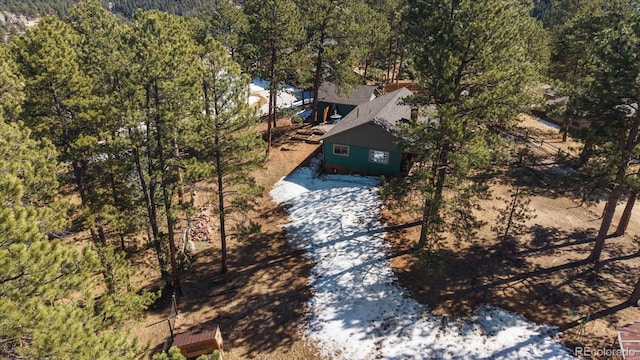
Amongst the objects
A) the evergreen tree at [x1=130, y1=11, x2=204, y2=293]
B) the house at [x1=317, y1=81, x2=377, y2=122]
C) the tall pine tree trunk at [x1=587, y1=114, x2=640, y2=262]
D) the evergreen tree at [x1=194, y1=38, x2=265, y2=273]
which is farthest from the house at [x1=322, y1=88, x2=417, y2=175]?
the evergreen tree at [x1=130, y1=11, x2=204, y2=293]

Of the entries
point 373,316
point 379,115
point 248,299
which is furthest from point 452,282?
point 379,115

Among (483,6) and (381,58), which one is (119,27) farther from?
(381,58)

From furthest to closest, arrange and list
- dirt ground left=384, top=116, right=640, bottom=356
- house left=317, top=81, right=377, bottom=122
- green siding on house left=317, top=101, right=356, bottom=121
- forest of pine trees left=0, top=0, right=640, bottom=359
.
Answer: green siding on house left=317, top=101, right=356, bottom=121 → house left=317, top=81, right=377, bottom=122 → dirt ground left=384, top=116, right=640, bottom=356 → forest of pine trees left=0, top=0, right=640, bottom=359

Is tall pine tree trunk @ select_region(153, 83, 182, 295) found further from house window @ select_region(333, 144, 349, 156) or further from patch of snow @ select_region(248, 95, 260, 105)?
patch of snow @ select_region(248, 95, 260, 105)

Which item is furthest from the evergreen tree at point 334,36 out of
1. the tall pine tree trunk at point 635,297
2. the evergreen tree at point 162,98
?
the tall pine tree trunk at point 635,297

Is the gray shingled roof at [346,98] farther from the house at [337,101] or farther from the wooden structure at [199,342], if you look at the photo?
the wooden structure at [199,342]

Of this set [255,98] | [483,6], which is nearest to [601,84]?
[483,6]
